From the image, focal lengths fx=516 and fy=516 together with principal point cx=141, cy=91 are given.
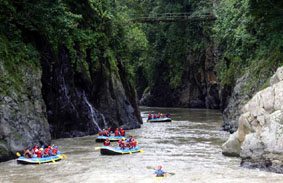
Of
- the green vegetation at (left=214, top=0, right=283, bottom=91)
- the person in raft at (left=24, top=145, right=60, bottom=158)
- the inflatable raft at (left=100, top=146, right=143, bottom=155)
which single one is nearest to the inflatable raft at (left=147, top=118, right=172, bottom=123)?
the green vegetation at (left=214, top=0, right=283, bottom=91)

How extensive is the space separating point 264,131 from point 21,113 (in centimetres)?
1340

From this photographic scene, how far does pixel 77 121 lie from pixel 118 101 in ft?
19.8

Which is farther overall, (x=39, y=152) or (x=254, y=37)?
(x=254, y=37)

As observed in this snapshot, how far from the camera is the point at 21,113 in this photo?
28766 mm

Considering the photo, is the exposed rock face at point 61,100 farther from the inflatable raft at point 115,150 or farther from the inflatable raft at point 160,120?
the inflatable raft at point 115,150

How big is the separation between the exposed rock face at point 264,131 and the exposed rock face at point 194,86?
4190cm

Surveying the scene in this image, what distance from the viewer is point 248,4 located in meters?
36.7

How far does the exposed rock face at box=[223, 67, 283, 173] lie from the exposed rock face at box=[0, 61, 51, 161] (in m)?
11.5

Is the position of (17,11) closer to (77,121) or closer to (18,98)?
(18,98)

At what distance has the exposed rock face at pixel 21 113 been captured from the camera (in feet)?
89.5

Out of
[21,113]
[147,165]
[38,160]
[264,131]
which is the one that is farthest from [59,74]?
[264,131]

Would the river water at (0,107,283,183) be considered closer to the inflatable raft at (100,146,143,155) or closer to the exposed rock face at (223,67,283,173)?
the inflatable raft at (100,146,143,155)

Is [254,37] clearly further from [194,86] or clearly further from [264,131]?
[194,86]

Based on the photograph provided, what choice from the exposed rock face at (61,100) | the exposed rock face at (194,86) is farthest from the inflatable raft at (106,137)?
the exposed rock face at (194,86)
